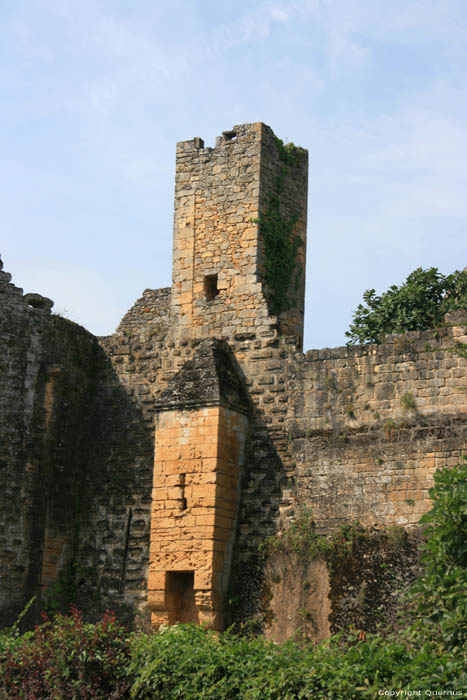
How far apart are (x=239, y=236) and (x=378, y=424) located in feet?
11.2

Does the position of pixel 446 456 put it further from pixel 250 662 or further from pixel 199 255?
pixel 199 255

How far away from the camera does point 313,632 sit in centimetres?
1296

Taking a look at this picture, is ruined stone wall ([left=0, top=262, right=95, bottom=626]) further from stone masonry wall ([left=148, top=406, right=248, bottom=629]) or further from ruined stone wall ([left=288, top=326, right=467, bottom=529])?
ruined stone wall ([left=288, top=326, right=467, bottom=529])

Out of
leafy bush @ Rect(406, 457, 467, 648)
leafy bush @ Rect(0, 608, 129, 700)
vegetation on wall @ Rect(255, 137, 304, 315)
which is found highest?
vegetation on wall @ Rect(255, 137, 304, 315)

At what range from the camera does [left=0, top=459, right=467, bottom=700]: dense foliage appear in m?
9.54

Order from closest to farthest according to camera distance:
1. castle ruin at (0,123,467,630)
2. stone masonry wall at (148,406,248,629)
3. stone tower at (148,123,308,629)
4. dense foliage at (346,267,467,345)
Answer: castle ruin at (0,123,467,630) < stone masonry wall at (148,406,248,629) < stone tower at (148,123,308,629) < dense foliage at (346,267,467,345)

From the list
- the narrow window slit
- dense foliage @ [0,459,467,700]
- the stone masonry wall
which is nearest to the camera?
dense foliage @ [0,459,467,700]

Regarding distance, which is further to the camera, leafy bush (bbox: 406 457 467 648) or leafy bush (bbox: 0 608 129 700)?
leafy bush (bbox: 0 608 129 700)

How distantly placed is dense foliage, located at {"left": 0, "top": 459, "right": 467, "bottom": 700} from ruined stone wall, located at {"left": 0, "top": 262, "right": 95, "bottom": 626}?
2357 mm

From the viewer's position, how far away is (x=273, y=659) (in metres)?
10.4

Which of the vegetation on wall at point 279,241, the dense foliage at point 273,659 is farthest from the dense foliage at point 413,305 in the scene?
the dense foliage at point 273,659

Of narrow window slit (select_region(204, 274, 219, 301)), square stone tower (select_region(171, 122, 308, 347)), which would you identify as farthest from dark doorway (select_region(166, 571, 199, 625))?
narrow window slit (select_region(204, 274, 219, 301))

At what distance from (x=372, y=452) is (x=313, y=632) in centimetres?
220

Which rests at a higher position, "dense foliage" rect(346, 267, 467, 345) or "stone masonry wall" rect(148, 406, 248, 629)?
"dense foliage" rect(346, 267, 467, 345)
